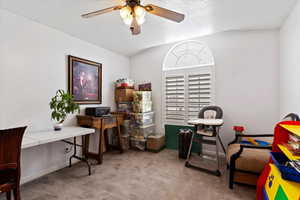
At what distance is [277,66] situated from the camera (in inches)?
108

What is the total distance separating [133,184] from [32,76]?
7.42ft

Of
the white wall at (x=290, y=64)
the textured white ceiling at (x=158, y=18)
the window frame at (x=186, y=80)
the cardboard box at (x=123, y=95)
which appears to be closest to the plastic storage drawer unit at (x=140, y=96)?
the cardboard box at (x=123, y=95)

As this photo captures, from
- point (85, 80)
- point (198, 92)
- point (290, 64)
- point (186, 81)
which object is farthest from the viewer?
point (186, 81)

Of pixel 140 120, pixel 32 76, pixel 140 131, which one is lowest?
pixel 140 131

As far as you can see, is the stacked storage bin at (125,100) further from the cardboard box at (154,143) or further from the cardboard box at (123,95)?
the cardboard box at (154,143)

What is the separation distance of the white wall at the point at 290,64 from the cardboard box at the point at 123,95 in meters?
3.10

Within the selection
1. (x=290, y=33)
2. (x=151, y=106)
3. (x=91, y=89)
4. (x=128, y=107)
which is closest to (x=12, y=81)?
(x=91, y=89)

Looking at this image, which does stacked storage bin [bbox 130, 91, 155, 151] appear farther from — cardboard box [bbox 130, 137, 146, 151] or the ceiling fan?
the ceiling fan

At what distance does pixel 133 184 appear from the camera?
212 centimetres

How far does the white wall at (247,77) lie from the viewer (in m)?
2.78

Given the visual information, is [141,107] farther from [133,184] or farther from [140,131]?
[133,184]

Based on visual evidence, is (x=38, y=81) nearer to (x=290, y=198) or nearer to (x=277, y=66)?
(x=290, y=198)

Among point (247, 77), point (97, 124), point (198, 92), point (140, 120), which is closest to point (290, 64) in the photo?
point (247, 77)

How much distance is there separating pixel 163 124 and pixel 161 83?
108cm
